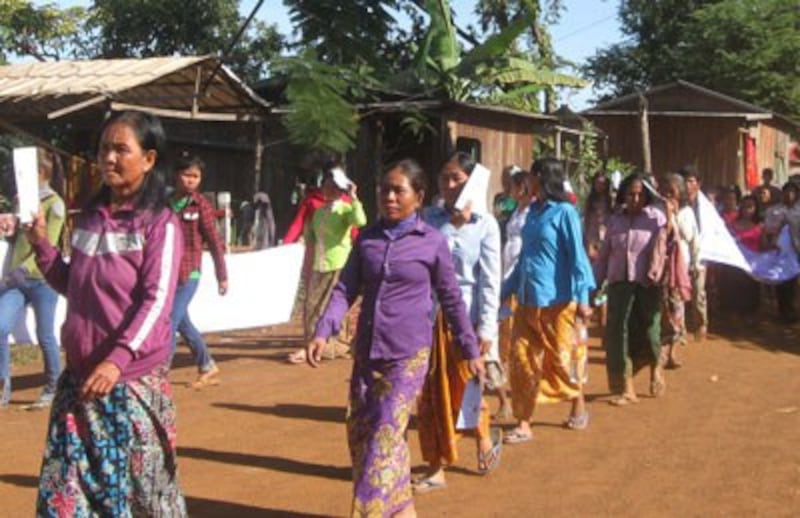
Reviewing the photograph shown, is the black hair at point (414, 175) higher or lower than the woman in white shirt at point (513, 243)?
higher

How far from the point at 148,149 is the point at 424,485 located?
279cm

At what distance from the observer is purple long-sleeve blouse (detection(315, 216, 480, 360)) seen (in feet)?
16.0

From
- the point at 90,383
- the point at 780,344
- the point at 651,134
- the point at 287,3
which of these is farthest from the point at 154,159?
the point at 651,134

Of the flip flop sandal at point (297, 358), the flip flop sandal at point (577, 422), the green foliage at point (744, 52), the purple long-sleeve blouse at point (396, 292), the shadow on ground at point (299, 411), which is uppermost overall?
the green foliage at point (744, 52)

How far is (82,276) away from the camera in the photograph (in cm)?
371

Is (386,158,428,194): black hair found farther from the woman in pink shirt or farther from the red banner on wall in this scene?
the red banner on wall

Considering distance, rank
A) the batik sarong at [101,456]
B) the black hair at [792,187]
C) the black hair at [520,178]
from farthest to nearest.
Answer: the black hair at [792,187]
the black hair at [520,178]
the batik sarong at [101,456]

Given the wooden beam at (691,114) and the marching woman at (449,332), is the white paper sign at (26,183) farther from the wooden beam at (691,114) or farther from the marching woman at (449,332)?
the wooden beam at (691,114)

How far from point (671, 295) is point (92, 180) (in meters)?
7.75

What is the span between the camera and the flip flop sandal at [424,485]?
5.83 metres

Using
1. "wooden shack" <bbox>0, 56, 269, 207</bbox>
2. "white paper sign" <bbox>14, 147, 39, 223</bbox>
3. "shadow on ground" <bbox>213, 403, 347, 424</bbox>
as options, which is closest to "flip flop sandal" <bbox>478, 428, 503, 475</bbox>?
"shadow on ground" <bbox>213, 403, 347, 424</bbox>

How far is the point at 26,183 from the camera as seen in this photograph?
3.75 metres

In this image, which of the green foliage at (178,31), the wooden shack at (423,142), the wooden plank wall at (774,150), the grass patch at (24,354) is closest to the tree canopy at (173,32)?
the green foliage at (178,31)

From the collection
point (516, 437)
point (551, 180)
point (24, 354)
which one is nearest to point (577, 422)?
point (516, 437)
